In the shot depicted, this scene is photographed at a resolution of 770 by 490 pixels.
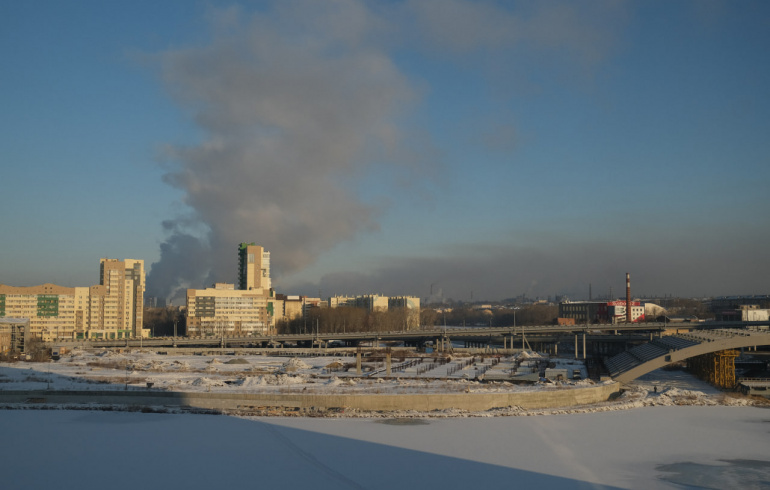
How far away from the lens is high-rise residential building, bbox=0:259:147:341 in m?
107

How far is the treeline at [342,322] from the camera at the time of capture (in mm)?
123250

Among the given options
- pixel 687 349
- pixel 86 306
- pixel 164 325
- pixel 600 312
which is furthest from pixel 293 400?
pixel 600 312

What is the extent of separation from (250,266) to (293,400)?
130266 mm

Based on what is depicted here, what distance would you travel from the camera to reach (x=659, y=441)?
78.0 ft

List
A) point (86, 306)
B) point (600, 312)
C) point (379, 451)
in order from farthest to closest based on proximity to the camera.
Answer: point (600, 312)
point (86, 306)
point (379, 451)

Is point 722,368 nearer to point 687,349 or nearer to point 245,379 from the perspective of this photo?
point 687,349

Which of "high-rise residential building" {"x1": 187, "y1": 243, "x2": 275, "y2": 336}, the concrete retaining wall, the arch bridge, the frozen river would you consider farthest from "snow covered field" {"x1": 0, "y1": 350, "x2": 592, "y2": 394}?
"high-rise residential building" {"x1": 187, "y1": 243, "x2": 275, "y2": 336}

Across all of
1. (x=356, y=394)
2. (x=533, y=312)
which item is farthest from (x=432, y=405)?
(x=533, y=312)

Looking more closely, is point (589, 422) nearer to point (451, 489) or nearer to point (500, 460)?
point (500, 460)

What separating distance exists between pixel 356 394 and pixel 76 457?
14.4 m

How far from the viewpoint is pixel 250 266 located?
15875cm

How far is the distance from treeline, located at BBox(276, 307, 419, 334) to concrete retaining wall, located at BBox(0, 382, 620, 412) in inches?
3382

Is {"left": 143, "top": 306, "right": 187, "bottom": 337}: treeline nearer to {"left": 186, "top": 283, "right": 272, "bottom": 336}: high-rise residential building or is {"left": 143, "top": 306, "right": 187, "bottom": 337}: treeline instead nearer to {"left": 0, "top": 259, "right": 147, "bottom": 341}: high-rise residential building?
{"left": 186, "top": 283, "right": 272, "bottom": 336}: high-rise residential building

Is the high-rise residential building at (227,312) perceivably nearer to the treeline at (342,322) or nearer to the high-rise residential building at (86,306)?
the treeline at (342,322)
